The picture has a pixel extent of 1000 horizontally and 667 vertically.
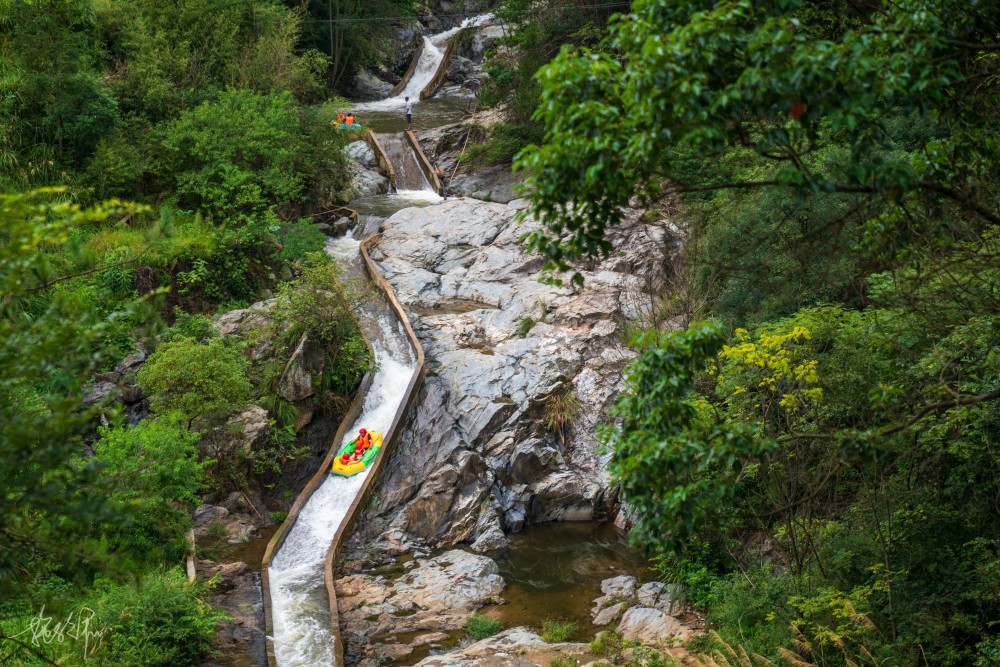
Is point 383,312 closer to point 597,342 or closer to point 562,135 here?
point 597,342

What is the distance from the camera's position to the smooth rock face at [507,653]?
10.6m

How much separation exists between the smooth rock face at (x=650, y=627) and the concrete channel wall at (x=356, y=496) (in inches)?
162

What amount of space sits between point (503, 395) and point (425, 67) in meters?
27.7

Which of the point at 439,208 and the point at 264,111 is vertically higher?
the point at 264,111

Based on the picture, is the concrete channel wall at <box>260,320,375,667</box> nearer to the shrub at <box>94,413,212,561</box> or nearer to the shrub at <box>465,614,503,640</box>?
the shrub at <box>94,413,212,561</box>

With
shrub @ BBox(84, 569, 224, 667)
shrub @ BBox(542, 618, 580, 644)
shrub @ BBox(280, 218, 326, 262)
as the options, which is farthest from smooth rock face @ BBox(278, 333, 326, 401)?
shrub @ BBox(542, 618, 580, 644)

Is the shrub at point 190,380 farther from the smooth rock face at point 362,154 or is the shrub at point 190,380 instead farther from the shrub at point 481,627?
the smooth rock face at point 362,154

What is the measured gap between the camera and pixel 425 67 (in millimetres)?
39250

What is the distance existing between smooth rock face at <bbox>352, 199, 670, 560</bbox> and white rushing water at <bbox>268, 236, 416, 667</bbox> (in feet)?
1.82

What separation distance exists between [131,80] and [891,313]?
1998cm

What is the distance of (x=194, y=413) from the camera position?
13.6m

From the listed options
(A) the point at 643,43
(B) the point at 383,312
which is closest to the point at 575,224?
(A) the point at 643,43

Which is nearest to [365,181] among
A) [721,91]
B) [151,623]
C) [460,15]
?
[151,623]

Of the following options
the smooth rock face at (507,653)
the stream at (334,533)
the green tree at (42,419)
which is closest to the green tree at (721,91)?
the green tree at (42,419)
